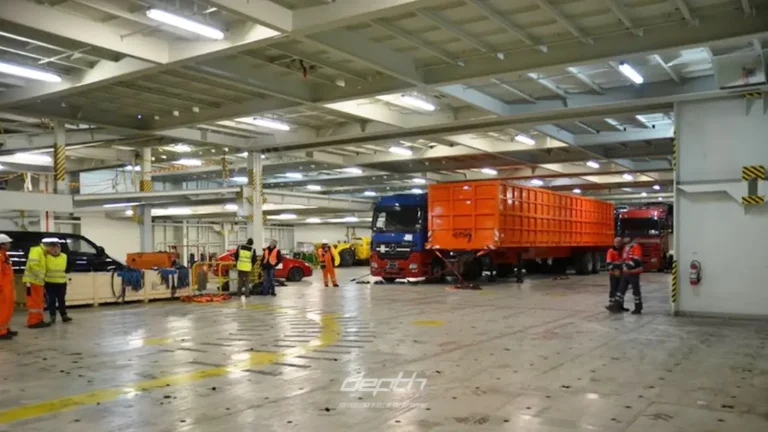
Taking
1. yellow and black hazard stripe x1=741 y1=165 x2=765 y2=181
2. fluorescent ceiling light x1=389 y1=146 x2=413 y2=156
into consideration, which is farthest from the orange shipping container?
yellow and black hazard stripe x1=741 y1=165 x2=765 y2=181

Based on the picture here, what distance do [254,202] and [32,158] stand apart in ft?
29.5

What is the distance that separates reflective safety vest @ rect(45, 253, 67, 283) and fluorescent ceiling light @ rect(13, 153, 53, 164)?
41.5 ft

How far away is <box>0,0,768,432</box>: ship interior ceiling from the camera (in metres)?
6.28

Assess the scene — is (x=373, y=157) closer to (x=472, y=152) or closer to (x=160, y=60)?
(x=472, y=152)

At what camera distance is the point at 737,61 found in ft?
37.2

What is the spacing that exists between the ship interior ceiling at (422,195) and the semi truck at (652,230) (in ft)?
21.4

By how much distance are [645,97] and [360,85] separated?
624 cm

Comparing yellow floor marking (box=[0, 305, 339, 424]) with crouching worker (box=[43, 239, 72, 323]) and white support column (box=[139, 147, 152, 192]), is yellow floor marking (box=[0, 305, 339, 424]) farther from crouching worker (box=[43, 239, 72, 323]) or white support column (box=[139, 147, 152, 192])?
white support column (box=[139, 147, 152, 192])

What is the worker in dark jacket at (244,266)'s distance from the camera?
17219 millimetres

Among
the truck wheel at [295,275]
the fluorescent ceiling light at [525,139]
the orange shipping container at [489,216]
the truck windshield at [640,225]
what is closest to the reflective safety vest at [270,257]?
the orange shipping container at [489,216]

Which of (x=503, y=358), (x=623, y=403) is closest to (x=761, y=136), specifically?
(x=503, y=358)

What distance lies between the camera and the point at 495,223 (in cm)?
1909

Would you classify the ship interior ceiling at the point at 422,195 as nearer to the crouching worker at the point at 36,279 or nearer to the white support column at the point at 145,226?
the white support column at the point at 145,226

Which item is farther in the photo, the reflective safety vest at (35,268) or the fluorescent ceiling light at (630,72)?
the fluorescent ceiling light at (630,72)
